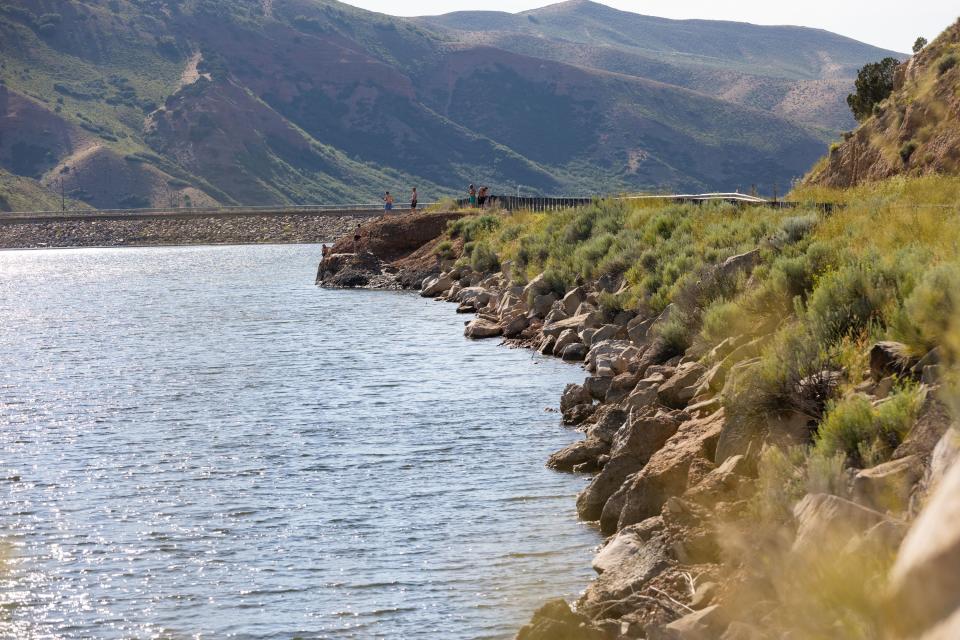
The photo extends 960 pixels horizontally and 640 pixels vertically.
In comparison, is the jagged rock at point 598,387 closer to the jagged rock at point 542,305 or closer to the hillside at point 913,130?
the jagged rock at point 542,305

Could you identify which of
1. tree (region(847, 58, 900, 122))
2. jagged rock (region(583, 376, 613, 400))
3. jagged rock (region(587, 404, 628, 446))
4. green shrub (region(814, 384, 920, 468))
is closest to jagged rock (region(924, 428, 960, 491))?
green shrub (region(814, 384, 920, 468))

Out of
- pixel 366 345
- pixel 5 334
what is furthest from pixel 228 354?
pixel 5 334

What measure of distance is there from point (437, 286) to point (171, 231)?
6870 cm

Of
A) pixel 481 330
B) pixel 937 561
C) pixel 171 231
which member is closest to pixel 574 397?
pixel 481 330

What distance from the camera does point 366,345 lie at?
108ft

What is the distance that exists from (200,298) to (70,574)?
40686 millimetres

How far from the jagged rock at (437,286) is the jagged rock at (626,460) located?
35437 mm

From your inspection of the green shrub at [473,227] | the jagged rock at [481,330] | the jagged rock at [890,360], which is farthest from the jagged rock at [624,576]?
the green shrub at [473,227]

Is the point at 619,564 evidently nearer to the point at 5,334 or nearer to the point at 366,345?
the point at 366,345

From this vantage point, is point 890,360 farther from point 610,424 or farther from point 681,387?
point 610,424

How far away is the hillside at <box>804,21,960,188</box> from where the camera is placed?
121 feet

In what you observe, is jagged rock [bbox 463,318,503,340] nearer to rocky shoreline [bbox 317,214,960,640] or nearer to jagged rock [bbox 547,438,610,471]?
rocky shoreline [bbox 317,214,960,640]

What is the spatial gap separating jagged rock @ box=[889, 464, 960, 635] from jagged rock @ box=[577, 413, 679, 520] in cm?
1091

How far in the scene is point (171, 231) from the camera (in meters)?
113
